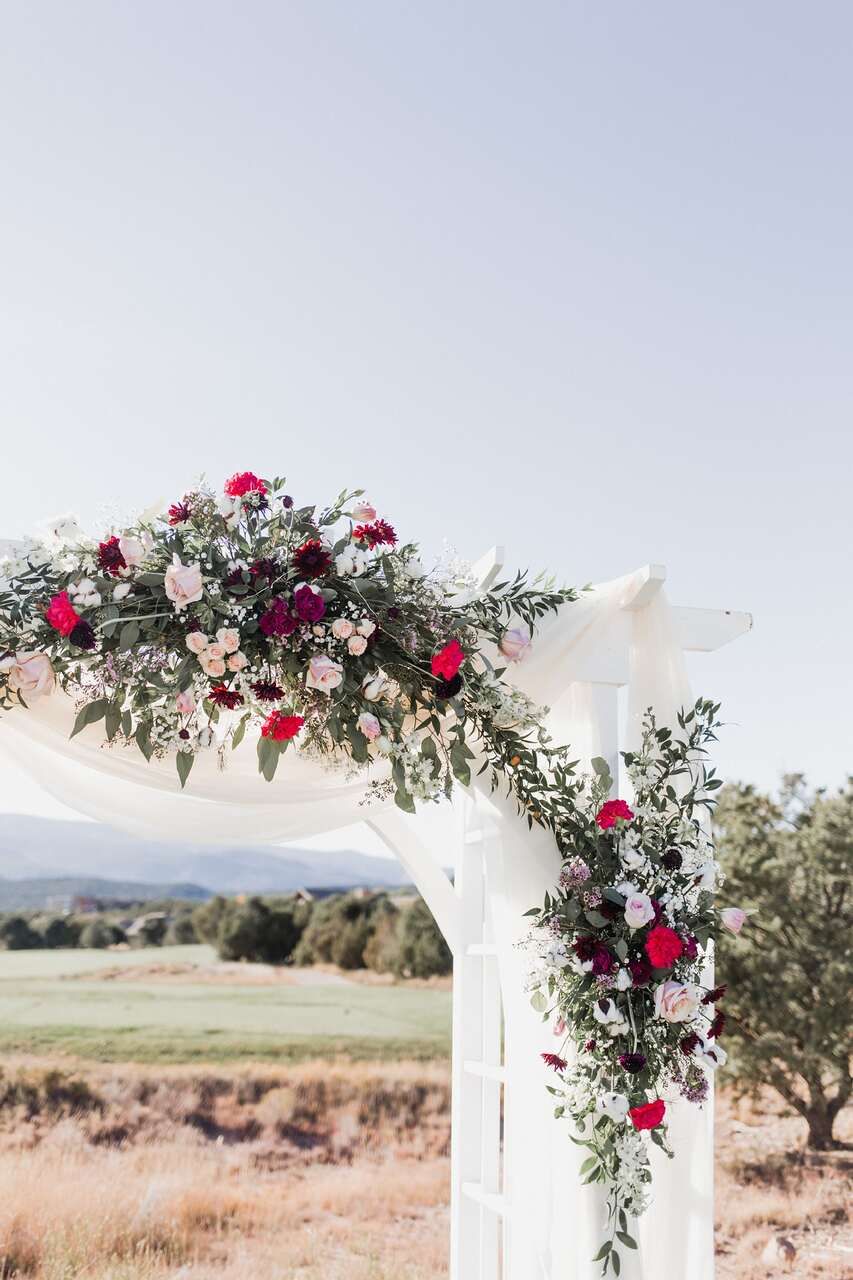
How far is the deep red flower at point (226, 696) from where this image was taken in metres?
2.28

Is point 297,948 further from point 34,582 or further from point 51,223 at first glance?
point 34,582

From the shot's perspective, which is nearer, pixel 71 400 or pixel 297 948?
pixel 71 400

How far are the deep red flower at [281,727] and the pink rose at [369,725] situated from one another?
0.43 ft

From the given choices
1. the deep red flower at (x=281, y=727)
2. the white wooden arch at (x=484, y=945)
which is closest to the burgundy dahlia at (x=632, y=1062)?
the white wooden arch at (x=484, y=945)

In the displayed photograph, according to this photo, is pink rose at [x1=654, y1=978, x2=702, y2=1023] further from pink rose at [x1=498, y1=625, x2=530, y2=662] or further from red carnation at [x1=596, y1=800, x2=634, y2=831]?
pink rose at [x1=498, y1=625, x2=530, y2=662]

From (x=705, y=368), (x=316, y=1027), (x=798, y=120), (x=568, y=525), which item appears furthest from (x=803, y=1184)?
(x=798, y=120)

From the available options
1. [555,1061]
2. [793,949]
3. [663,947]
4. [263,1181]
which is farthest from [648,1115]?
[263,1181]

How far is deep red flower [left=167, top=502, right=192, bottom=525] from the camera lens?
92.9 inches

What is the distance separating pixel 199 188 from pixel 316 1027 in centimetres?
471

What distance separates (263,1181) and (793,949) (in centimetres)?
328

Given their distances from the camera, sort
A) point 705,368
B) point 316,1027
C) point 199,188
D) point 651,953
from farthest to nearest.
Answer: point 316,1027 → point 705,368 → point 199,188 → point 651,953

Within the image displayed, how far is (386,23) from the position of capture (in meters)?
3.89

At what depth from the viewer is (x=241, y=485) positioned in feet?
7.74

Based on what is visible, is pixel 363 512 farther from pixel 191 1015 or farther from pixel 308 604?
pixel 191 1015
